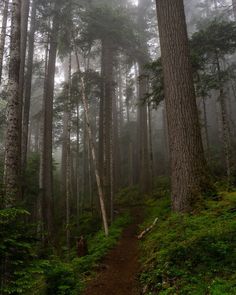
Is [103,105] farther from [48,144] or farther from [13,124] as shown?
[13,124]

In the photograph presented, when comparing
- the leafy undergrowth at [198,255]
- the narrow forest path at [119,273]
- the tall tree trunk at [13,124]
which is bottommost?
the narrow forest path at [119,273]

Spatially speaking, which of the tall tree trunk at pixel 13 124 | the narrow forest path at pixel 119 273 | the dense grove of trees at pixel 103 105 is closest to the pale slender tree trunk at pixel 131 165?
the dense grove of trees at pixel 103 105

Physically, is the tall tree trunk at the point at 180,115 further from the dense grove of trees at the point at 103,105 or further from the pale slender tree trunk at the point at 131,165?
the pale slender tree trunk at the point at 131,165

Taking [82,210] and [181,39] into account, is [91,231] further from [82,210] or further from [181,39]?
[181,39]

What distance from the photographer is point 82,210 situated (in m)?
20.5

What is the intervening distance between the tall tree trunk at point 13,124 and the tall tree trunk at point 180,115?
4.03m

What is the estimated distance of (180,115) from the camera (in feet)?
28.9

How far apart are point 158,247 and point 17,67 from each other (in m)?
5.96

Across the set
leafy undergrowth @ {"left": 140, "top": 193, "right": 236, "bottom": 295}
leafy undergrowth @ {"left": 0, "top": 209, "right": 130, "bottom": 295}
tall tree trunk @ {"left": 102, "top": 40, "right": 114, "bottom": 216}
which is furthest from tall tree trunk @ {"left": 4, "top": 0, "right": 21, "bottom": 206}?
tall tree trunk @ {"left": 102, "top": 40, "right": 114, "bottom": 216}

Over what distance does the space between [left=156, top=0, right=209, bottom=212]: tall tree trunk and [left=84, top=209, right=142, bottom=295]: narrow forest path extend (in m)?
1.94

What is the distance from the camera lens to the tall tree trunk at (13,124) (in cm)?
753

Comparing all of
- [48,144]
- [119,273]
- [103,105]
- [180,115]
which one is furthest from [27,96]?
[119,273]

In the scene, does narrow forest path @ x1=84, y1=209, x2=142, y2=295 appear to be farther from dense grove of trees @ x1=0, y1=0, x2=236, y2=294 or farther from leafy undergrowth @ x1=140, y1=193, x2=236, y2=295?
dense grove of trees @ x1=0, y1=0, x2=236, y2=294

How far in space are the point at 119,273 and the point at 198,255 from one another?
2.75 m
